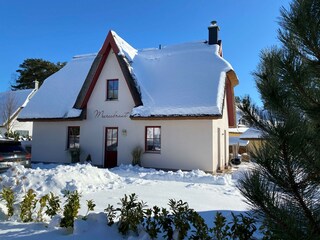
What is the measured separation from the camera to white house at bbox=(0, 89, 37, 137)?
30.8m

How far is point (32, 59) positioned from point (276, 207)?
44608 mm

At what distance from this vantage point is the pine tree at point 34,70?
40188 mm

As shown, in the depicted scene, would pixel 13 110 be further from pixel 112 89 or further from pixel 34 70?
pixel 112 89

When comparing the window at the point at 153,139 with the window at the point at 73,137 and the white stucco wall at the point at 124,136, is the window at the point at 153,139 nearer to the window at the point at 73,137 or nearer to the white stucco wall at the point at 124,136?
the white stucco wall at the point at 124,136

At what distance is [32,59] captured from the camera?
4028 centimetres

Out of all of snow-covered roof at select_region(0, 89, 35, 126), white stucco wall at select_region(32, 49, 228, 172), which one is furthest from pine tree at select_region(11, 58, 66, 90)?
white stucco wall at select_region(32, 49, 228, 172)

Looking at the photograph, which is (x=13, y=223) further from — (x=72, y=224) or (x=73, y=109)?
(x=73, y=109)

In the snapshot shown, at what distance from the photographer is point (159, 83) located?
15.5 meters

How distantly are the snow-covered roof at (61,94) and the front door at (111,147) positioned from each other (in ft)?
7.12

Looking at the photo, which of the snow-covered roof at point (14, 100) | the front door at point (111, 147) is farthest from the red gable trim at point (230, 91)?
the snow-covered roof at point (14, 100)

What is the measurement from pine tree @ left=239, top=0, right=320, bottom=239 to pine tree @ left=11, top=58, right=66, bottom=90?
42.5m

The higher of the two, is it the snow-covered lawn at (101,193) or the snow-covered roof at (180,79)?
the snow-covered roof at (180,79)

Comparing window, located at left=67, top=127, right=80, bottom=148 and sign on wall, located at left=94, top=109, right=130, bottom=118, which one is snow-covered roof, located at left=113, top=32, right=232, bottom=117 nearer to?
sign on wall, located at left=94, top=109, right=130, bottom=118

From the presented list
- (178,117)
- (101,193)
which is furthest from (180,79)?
(101,193)
